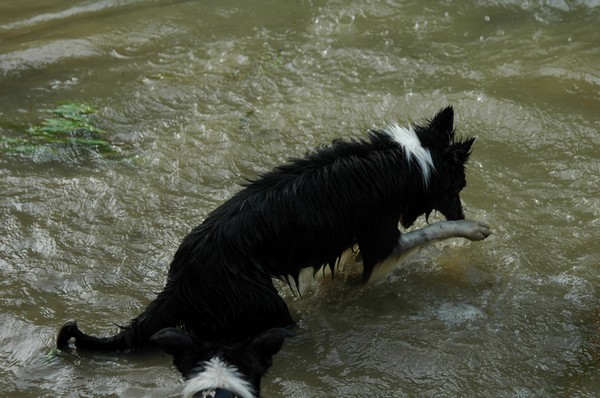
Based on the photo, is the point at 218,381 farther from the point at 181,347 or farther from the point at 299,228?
the point at 299,228

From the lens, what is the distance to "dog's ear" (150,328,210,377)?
4000 millimetres

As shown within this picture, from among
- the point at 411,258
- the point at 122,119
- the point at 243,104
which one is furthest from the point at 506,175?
the point at 122,119

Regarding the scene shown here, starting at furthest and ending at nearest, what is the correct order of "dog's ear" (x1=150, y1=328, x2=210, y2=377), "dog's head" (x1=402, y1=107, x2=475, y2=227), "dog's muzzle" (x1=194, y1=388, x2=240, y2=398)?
Result: "dog's head" (x1=402, y1=107, x2=475, y2=227) < "dog's ear" (x1=150, y1=328, x2=210, y2=377) < "dog's muzzle" (x1=194, y1=388, x2=240, y2=398)

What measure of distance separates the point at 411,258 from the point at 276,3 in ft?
18.1

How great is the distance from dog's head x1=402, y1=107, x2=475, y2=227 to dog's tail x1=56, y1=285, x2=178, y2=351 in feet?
6.45

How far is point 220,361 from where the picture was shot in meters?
3.97

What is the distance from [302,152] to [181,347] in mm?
3710

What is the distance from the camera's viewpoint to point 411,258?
626 cm

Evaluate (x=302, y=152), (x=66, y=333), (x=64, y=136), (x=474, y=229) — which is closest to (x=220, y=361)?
(x=66, y=333)

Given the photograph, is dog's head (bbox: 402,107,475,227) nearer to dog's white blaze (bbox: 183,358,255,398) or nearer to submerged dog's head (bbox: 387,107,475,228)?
submerged dog's head (bbox: 387,107,475,228)

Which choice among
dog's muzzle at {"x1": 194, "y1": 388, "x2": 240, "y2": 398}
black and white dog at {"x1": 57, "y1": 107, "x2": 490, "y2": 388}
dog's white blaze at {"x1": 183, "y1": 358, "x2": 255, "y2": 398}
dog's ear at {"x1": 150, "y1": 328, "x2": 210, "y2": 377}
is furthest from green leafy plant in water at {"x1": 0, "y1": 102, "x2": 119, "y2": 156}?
dog's muzzle at {"x1": 194, "y1": 388, "x2": 240, "y2": 398}

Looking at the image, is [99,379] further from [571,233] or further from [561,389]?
[571,233]

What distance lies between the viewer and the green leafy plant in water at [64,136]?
754 centimetres

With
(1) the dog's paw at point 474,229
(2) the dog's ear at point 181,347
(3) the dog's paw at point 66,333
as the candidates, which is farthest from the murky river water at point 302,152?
(2) the dog's ear at point 181,347
